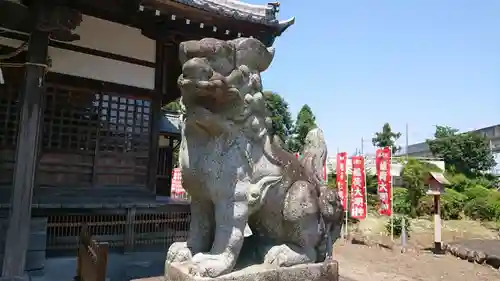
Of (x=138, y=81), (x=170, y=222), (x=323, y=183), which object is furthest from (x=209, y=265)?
(x=138, y=81)

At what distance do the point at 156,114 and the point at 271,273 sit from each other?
519 centimetres

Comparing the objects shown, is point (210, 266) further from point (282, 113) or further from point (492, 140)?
point (492, 140)

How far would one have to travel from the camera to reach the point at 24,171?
4.73 m

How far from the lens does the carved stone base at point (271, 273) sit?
2594 millimetres

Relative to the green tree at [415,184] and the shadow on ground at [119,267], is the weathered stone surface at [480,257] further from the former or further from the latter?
the green tree at [415,184]

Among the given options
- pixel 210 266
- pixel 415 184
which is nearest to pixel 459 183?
pixel 415 184

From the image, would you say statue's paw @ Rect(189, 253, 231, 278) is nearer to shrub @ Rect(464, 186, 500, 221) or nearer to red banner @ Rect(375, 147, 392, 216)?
red banner @ Rect(375, 147, 392, 216)

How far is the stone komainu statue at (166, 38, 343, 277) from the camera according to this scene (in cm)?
256

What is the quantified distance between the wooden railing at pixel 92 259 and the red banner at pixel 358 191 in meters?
9.14

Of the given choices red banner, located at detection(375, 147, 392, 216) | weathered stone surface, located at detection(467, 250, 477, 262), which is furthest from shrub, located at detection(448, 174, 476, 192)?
red banner, located at detection(375, 147, 392, 216)

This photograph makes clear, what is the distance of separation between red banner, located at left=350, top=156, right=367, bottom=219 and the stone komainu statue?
8.98 m

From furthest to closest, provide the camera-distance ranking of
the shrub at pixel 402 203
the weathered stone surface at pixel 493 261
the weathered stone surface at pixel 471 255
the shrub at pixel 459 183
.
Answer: the shrub at pixel 459 183, the shrub at pixel 402 203, the weathered stone surface at pixel 471 255, the weathered stone surface at pixel 493 261

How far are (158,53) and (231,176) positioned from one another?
5422mm

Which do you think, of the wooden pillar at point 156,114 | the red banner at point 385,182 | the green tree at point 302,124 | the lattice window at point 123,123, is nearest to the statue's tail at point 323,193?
the wooden pillar at point 156,114
